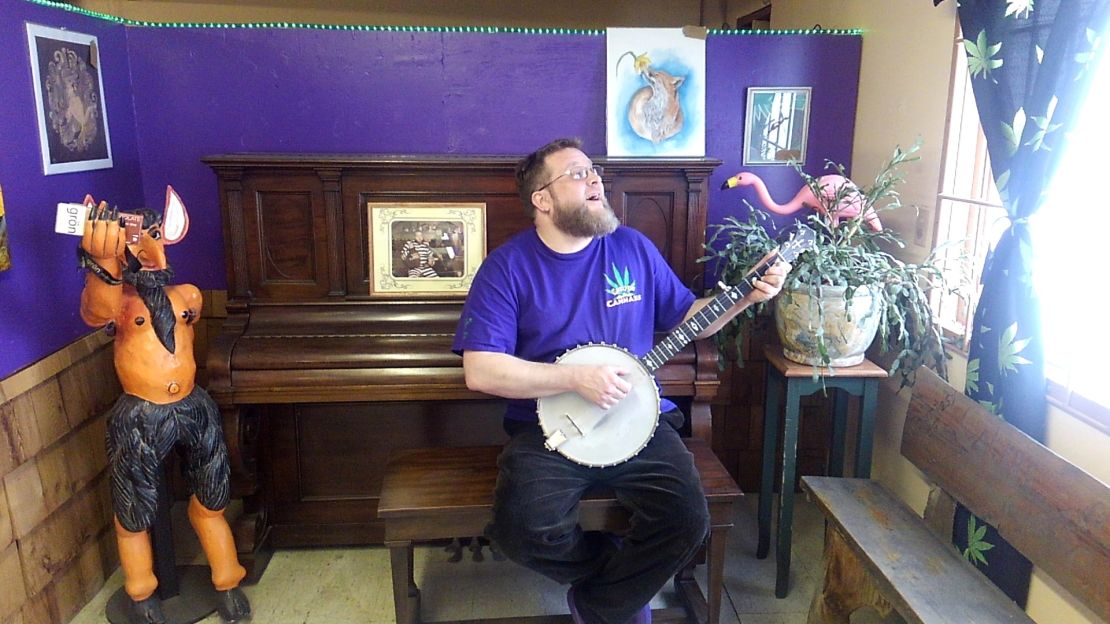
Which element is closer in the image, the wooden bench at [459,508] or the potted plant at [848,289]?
the wooden bench at [459,508]

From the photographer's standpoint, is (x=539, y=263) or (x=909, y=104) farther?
(x=909, y=104)

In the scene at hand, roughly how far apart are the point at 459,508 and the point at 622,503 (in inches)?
16.9

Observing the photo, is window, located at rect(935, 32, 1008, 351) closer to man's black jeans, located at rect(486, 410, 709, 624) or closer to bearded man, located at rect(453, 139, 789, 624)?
bearded man, located at rect(453, 139, 789, 624)

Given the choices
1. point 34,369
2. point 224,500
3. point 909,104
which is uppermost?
point 909,104

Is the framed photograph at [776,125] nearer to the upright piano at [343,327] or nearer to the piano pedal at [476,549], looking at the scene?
the upright piano at [343,327]

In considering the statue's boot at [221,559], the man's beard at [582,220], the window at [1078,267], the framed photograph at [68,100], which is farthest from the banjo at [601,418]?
the framed photograph at [68,100]

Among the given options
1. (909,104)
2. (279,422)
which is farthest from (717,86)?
(279,422)

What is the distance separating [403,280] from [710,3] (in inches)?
122

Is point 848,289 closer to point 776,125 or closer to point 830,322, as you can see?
point 830,322

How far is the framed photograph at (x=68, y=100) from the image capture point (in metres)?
2.21

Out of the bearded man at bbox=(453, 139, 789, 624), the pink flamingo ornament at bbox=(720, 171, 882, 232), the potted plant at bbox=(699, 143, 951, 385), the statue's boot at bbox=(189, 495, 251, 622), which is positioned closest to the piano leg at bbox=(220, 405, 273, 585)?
the statue's boot at bbox=(189, 495, 251, 622)

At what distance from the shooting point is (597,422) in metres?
2.02

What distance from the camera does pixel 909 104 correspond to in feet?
8.33

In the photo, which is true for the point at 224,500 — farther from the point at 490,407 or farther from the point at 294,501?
the point at 490,407
